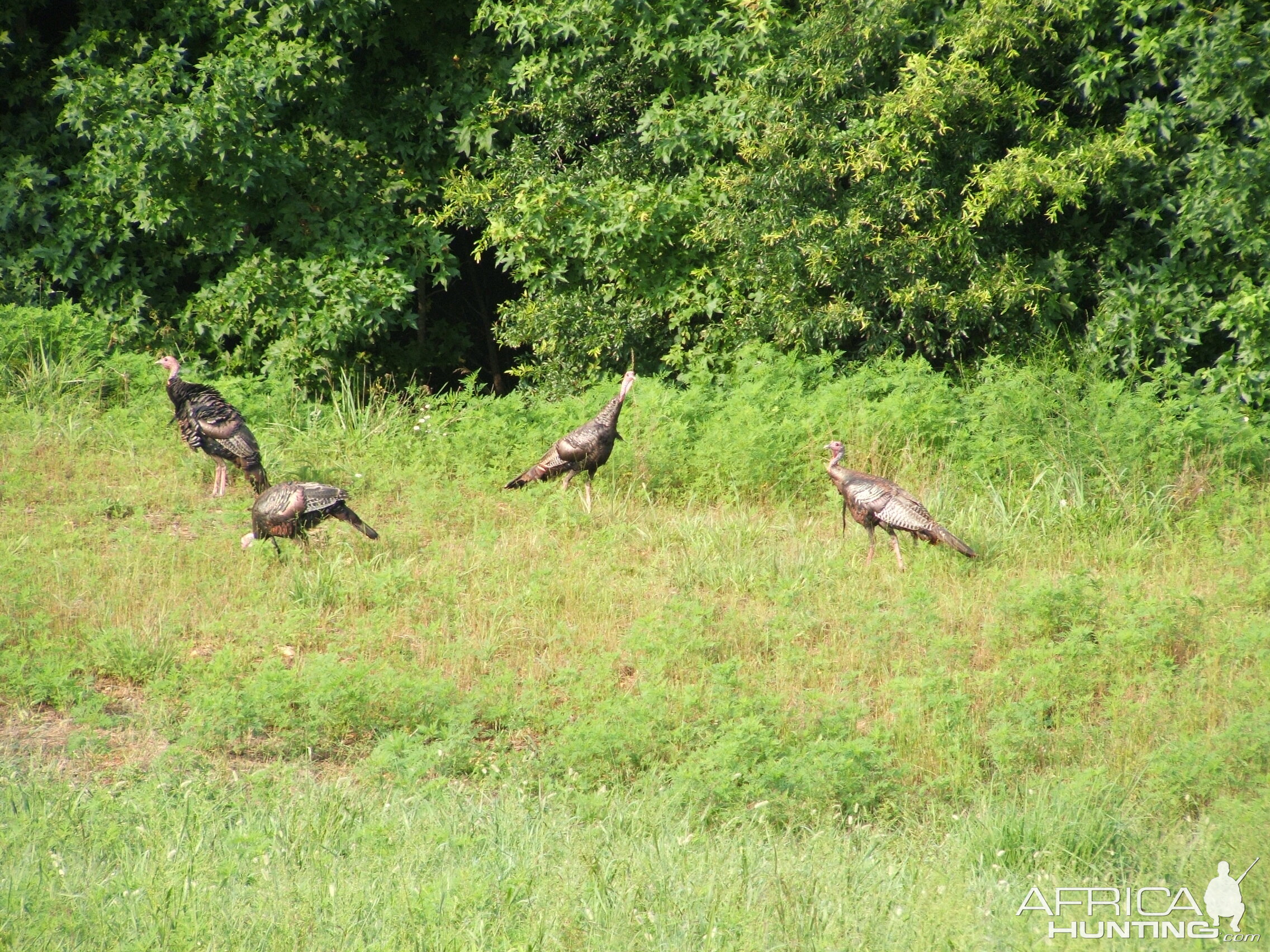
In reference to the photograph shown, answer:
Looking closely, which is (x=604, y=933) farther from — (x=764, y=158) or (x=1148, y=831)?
(x=764, y=158)

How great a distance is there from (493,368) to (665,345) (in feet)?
10.1

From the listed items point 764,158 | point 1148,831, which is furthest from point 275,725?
point 764,158

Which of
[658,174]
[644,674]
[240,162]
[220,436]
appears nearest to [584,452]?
[220,436]

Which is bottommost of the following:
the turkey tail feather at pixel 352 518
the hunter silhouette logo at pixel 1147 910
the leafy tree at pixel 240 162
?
the hunter silhouette logo at pixel 1147 910

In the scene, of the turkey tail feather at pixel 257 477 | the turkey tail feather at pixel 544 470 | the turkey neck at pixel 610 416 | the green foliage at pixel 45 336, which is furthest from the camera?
the green foliage at pixel 45 336

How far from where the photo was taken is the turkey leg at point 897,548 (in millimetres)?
7750

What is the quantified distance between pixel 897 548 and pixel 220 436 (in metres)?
4.81

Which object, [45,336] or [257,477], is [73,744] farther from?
[45,336]

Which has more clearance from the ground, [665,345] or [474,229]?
[474,229]

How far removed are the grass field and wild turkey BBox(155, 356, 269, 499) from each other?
13.2 inches

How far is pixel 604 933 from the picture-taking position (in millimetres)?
3826

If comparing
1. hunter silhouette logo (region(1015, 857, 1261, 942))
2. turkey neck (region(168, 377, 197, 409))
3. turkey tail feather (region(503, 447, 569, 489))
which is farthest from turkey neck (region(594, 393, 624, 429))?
hunter silhouette logo (region(1015, 857, 1261, 942))

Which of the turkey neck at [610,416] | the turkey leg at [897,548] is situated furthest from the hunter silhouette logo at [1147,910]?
the turkey neck at [610,416]

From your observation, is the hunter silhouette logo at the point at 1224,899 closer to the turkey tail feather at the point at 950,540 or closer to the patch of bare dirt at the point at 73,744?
the turkey tail feather at the point at 950,540
